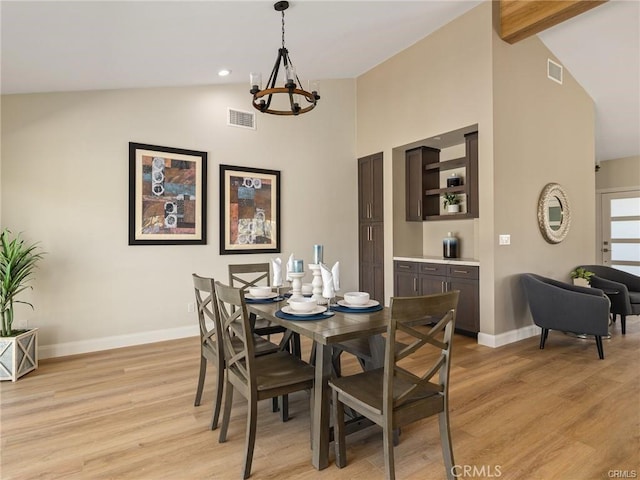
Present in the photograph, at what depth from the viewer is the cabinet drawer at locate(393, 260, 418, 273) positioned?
5035mm

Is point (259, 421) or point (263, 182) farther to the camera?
point (263, 182)

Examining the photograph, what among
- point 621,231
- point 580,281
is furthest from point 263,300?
point 621,231

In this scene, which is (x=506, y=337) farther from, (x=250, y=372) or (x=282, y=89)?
(x=282, y=89)

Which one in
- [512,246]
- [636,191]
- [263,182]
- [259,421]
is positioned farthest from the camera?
[636,191]

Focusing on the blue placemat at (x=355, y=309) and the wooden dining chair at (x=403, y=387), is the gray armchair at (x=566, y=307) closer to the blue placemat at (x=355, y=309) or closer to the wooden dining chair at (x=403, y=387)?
the blue placemat at (x=355, y=309)

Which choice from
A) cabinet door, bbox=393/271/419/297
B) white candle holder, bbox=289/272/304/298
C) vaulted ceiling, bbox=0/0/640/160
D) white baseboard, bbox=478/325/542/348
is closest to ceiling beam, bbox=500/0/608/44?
vaulted ceiling, bbox=0/0/640/160

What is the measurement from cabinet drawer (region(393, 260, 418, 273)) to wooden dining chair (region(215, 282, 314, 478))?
9.98ft

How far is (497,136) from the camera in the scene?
13.3 feet

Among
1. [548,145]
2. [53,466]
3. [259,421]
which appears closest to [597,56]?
[548,145]

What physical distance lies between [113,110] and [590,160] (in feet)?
20.6

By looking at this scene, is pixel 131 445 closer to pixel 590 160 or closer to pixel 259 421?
pixel 259 421

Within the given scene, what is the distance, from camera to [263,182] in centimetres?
499

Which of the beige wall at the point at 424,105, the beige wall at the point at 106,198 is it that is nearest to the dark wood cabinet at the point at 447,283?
the beige wall at the point at 424,105

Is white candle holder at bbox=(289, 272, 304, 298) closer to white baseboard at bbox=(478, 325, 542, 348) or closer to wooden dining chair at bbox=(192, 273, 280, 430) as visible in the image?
wooden dining chair at bbox=(192, 273, 280, 430)
